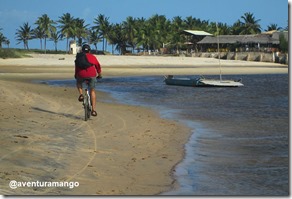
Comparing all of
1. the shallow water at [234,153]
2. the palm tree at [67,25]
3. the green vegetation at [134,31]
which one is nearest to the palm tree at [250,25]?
the green vegetation at [134,31]

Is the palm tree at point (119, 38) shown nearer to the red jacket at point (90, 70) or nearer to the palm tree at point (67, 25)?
the palm tree at point (67, 25)

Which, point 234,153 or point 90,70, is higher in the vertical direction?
point 90,70

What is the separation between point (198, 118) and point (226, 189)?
26.6ft

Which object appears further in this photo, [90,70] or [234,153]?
[90,70]

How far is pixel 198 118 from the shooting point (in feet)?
46.5

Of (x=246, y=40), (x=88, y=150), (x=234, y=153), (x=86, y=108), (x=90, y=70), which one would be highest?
(x=246, y=40)

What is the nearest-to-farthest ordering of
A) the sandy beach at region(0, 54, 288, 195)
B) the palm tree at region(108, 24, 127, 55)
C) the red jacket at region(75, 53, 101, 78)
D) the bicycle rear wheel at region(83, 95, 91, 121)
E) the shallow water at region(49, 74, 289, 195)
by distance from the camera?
the sandy beach at region(0, 54, 288, 195) → the shallow water at region(49, 74, 289, 195) → the red jacket at region(75, 53, 101, 78) → the bicycle rear wheel at region(83, 95, 91, 121) → the palm tree at region(108, 24, 127, 55)

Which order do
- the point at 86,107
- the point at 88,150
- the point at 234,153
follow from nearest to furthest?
the point at 88,150 < the point at 234,153 < the point at 86,107

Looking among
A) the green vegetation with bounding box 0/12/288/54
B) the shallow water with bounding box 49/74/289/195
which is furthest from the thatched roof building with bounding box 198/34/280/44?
the shallow water with bounding box 49/74/289/195

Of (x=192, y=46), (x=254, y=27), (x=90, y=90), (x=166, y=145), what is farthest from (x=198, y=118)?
(x=254, y=27)

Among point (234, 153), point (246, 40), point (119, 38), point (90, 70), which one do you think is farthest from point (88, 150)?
point (119, 38)

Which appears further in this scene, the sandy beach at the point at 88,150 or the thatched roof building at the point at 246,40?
the thatched roof building at the point at 246,40

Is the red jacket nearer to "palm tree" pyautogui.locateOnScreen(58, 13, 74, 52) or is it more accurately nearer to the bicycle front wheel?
the bicycle front wheel

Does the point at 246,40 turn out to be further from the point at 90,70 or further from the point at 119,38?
the point at 90,70
